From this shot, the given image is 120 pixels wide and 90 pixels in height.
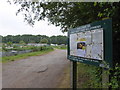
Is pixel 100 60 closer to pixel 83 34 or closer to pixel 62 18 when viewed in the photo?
pixel 83 34

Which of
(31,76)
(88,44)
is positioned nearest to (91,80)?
(88,44)

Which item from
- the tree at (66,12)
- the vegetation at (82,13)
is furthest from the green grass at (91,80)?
the tree at (66,12)

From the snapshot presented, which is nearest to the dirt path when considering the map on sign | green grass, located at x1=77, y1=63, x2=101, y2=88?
green grass, located at x1=77, y1=63, x2=101, y2=88

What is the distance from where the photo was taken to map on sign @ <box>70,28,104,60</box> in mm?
2795

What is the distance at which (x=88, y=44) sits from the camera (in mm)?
3191

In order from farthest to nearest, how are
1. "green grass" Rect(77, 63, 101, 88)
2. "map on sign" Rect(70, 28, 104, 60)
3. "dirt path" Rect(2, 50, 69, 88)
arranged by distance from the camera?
"dirt path" Rect(2, 50, 69, 88) < "green grass" Rect(77, 63, 101, 88) < "map on sign" Rect(70, 28, 104, 60)

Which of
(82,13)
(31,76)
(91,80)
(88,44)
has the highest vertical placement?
(82,13)

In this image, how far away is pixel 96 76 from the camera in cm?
376

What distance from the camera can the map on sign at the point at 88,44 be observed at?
2795 mm

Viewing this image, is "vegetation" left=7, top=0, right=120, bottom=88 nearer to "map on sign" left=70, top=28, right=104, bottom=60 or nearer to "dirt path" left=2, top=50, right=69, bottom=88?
"map on sign" left=70, top=28, right=104, bottom=60

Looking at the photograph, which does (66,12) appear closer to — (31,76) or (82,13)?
(82,13)

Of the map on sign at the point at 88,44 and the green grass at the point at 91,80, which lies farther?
the green grass at the point at 91,80

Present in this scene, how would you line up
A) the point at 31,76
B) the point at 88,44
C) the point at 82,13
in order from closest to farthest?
the point at 88,44, the point at 82,13, the point at 31,76

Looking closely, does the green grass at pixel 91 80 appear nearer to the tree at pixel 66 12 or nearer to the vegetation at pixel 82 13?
the vegetation at pixel 82 13
